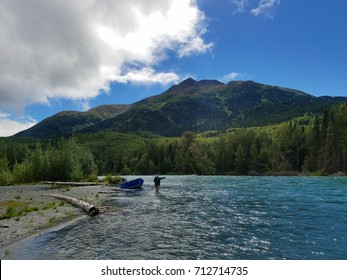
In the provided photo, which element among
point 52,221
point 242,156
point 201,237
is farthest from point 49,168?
point 242,156

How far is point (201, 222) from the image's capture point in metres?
26.1

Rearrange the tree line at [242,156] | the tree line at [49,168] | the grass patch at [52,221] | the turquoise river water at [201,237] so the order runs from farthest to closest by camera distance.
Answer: the tree line at [242,156] < the tree line at [49,168] < the grass patch at [52,221] < the turquoise river water at [201,237]

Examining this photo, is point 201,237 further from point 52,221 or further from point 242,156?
point 242,156

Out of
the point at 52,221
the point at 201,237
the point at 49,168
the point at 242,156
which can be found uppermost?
the point at 242,156

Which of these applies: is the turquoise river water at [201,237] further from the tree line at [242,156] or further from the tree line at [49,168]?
the tree line at [242,156]

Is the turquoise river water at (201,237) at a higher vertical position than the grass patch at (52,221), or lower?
Answer: higher

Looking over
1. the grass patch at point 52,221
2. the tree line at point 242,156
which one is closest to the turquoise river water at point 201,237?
the grass patch at point 52,221

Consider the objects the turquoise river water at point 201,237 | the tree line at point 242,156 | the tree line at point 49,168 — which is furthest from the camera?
the tree line at point 242,156

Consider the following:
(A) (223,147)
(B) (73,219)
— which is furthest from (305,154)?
(B) (73,219)

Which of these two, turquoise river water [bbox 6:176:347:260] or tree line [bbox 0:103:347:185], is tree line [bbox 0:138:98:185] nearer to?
tree line [bbox 0:103:347:185]

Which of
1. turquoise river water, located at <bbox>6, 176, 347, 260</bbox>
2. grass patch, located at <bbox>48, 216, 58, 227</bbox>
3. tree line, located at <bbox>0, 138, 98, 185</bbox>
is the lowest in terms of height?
grass patch, located at <bbox>48, 216, 58, 227</bbox>

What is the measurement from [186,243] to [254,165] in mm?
145929

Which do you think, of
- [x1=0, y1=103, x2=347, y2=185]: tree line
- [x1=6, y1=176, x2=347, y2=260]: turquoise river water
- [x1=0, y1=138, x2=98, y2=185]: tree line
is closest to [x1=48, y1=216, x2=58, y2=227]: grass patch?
[x1=6, y1=176, x2=347, y2=260]: turquoise river water
